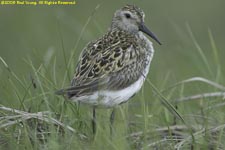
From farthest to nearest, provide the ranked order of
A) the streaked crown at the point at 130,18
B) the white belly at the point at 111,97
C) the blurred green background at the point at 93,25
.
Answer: the blurred green background at the point at 93,25 → the streaked crown at the point at 130,18 → the white belly at the point at 111,97

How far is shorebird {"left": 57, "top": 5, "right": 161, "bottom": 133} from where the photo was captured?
759 centimetres

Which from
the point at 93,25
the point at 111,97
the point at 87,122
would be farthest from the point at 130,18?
the point at 93,25

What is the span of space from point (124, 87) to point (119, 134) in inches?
54.1

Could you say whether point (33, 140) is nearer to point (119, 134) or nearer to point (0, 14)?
point (119, 134)

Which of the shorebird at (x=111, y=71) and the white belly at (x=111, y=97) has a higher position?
the shorebird at (x=111, y=71)

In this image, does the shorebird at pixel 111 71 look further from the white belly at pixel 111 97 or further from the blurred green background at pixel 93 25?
the blurred green background at pixel 93 25

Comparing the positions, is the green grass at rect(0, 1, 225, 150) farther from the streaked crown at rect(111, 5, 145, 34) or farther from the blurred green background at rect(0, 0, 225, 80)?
the blurred green background at rect(0, 0, 225, 80)

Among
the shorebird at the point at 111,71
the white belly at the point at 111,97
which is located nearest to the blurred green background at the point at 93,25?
the shorebird at the point at 111,71

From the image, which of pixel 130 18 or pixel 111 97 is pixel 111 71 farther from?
pixel 130 18

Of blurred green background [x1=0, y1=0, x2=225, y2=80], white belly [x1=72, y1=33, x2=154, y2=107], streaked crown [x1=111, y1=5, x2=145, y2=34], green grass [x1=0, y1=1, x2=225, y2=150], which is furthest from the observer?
blurred green background [x1=0, y1=0, x2=225, y2=80]

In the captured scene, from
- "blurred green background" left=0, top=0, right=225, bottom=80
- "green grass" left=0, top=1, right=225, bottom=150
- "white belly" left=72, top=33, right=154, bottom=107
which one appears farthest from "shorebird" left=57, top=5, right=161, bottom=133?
"blurred green background" left=0, top=0, right=225, bottom=80

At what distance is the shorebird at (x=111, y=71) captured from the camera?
7.59 meters

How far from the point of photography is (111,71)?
780 cm

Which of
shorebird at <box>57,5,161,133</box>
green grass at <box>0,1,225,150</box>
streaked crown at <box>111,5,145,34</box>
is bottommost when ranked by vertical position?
green grass at <box>0,1,225,150</box>
